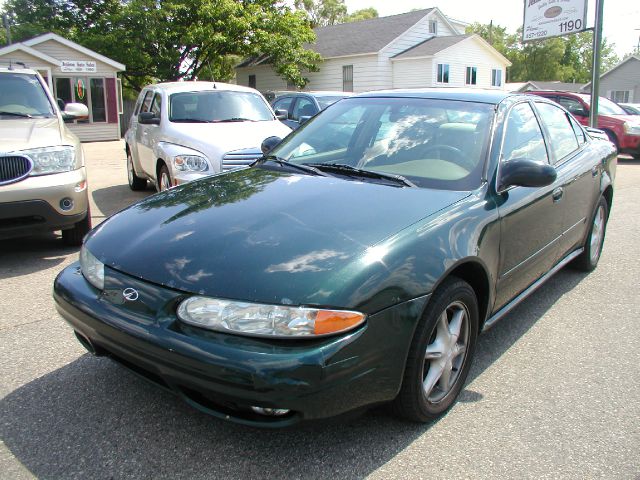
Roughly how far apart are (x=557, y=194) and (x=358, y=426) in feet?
7.05

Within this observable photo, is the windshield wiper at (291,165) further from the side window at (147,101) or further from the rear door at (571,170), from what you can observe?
the side window at (147,101)

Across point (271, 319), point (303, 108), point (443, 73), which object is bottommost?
point (271, 319)

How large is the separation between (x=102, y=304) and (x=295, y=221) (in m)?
0.91

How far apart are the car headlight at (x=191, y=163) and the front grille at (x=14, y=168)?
74.9 inches

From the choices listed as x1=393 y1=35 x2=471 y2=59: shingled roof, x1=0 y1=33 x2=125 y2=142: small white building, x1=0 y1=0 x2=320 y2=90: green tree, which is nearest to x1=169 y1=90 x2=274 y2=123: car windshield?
x1=0 y1=33 x2=125 y2=142: small white building

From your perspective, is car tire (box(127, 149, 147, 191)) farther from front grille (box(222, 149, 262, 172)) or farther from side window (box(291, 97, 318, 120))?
side window (box(291, 97, 318, 120))

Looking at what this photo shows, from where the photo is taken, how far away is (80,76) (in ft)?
68.6

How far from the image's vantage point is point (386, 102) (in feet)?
12.4

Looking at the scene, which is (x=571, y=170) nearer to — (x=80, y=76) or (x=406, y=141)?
(x=406, y=141)

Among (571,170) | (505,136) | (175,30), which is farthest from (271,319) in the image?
(175,30)

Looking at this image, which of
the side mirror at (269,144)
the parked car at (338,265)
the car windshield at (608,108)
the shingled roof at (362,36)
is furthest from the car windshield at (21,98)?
the shingled roof at (362,36)

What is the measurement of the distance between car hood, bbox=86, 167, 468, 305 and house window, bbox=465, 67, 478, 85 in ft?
95.5

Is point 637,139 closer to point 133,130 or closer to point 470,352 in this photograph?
point 133,130

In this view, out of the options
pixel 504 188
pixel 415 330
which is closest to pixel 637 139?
pixel 504 188
